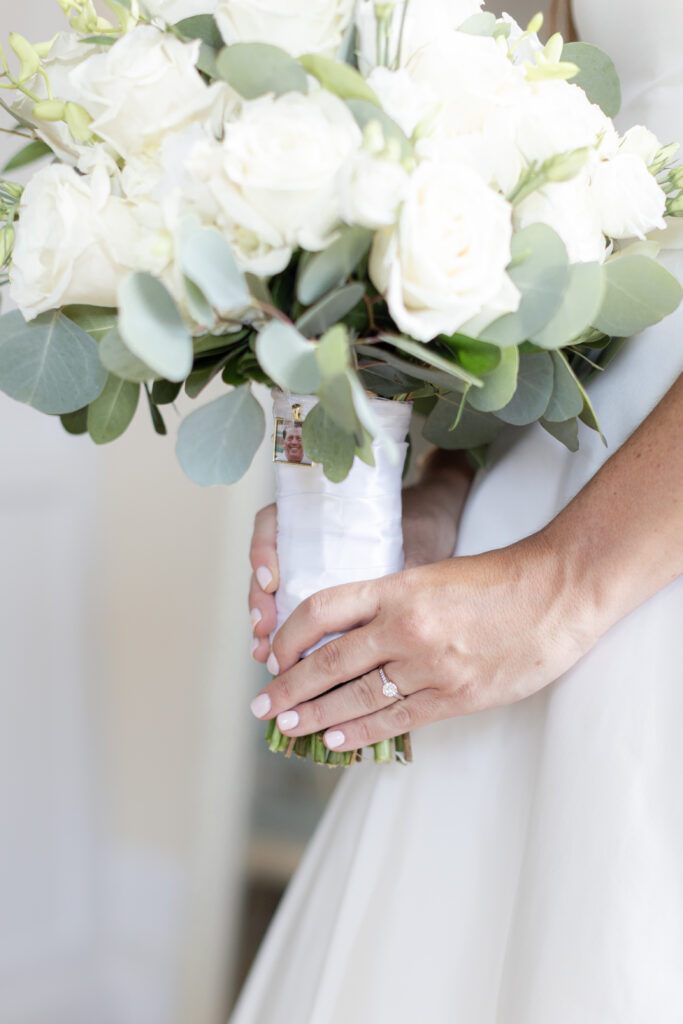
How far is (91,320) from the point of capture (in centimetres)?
67

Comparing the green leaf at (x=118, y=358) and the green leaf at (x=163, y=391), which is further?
the green leaf at (x=163, y=391)

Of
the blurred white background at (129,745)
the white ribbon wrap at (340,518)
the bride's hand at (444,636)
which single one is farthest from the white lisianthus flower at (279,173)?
Answer: the blurred white background at (129,745)

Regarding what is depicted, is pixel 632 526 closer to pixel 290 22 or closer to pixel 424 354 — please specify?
pixel 424 354

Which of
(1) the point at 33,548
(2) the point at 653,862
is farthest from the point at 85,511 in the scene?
(2) the point at 653,862

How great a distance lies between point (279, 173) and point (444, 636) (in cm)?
40

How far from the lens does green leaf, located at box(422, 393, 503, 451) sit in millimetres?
854

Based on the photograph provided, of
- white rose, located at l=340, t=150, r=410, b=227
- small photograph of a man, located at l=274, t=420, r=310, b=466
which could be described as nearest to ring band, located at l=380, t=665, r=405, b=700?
small photograph of a man, located at l=274, t=420, r=310, b=466

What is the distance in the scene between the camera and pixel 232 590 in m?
1.47

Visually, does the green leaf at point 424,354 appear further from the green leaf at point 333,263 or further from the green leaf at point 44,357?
the green leaf at point 44,357

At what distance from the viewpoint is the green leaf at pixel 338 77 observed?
1.74ft

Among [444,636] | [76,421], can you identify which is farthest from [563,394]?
[76,421]

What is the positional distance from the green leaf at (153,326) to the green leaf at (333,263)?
0.08m

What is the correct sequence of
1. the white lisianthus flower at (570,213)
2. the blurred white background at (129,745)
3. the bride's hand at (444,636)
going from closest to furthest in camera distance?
the white lisianthus flower at (570,213) < the bride's hand at (444,636) < the blurred white background at (129,745)

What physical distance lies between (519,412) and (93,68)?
1.37ft
